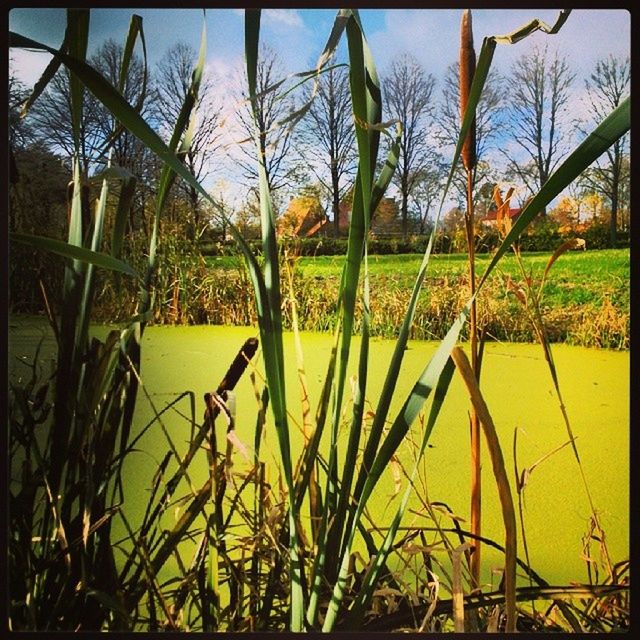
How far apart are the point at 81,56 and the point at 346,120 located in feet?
1.71

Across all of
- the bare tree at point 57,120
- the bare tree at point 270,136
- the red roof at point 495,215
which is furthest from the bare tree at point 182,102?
the red roof at point 495,215

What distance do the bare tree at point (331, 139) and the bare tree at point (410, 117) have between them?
0.09 m

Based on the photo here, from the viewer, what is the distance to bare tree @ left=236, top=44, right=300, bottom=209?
1.52 m

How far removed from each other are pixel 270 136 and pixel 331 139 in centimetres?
12

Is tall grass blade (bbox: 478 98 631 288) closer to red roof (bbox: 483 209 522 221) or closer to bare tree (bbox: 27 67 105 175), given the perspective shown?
red roof (bbox: 483 209 522 221)

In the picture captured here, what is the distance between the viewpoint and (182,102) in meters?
1.53

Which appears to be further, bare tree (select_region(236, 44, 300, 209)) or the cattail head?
bare tree (select_region(236, 44, 300, 209))

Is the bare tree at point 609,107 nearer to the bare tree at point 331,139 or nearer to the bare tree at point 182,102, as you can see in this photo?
the bare tree at point 331,139

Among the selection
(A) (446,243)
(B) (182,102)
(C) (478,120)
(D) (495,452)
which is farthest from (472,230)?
(B) (182,102)

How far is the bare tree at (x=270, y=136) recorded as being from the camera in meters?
Result: 1.52

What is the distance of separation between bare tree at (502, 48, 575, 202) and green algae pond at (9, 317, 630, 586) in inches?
14.4

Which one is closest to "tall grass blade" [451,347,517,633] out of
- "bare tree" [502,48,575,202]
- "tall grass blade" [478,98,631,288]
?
"tall grass blade" [478,98,631,288]

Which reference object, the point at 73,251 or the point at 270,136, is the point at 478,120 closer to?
the point at 270,136

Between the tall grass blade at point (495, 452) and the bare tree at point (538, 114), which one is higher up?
the bare tree at point (538, 114)
